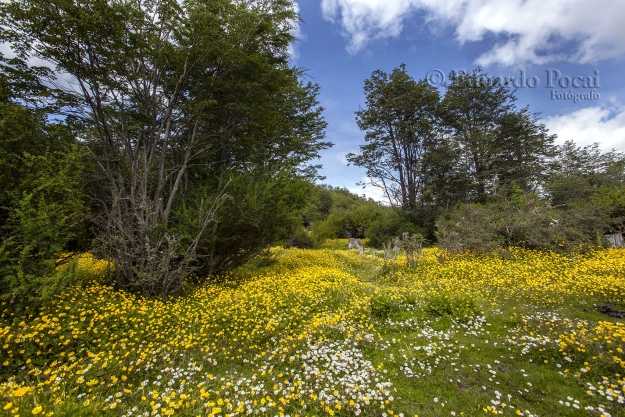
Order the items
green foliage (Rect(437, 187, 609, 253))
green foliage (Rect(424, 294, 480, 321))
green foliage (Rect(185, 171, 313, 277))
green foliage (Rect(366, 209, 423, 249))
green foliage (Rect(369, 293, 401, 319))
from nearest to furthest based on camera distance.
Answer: green foliage (Rect(424, 294, 480, 321)) < green foliage (Rect(369, 293, 401, 319)) < green foliage (Rect(185, 171, 313, 277)) < green foliage (Rect(437, 187, 609, 253)) < green foliage (Rect(366, 209, 423, 249))

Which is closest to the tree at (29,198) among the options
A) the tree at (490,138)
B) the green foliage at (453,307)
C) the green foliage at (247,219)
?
the green foliage at (247,219)

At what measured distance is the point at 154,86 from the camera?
7555mm

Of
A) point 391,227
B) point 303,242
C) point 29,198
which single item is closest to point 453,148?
point 391,227

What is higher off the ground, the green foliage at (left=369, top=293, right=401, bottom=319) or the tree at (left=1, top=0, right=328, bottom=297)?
the tree at (left=1, top=0, right=328, bottom=297)

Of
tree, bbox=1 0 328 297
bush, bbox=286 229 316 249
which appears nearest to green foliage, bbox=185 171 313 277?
tree, bbox=1 0 328 297

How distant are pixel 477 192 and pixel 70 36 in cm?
2489

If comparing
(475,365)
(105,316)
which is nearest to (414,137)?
(475,365)

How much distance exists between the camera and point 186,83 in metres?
8.06

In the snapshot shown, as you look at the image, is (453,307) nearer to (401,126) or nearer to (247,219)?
(247,219)

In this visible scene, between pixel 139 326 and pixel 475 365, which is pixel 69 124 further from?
pixel 475 365

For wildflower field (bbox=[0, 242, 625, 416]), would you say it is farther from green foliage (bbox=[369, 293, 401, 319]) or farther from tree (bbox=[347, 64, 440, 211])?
tree (bbox=[347, 64, 440, 211])

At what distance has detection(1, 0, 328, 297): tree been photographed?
621 centimetres

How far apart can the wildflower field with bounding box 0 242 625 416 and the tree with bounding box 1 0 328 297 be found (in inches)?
56.2

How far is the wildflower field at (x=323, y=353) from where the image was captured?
2982 millimetres
